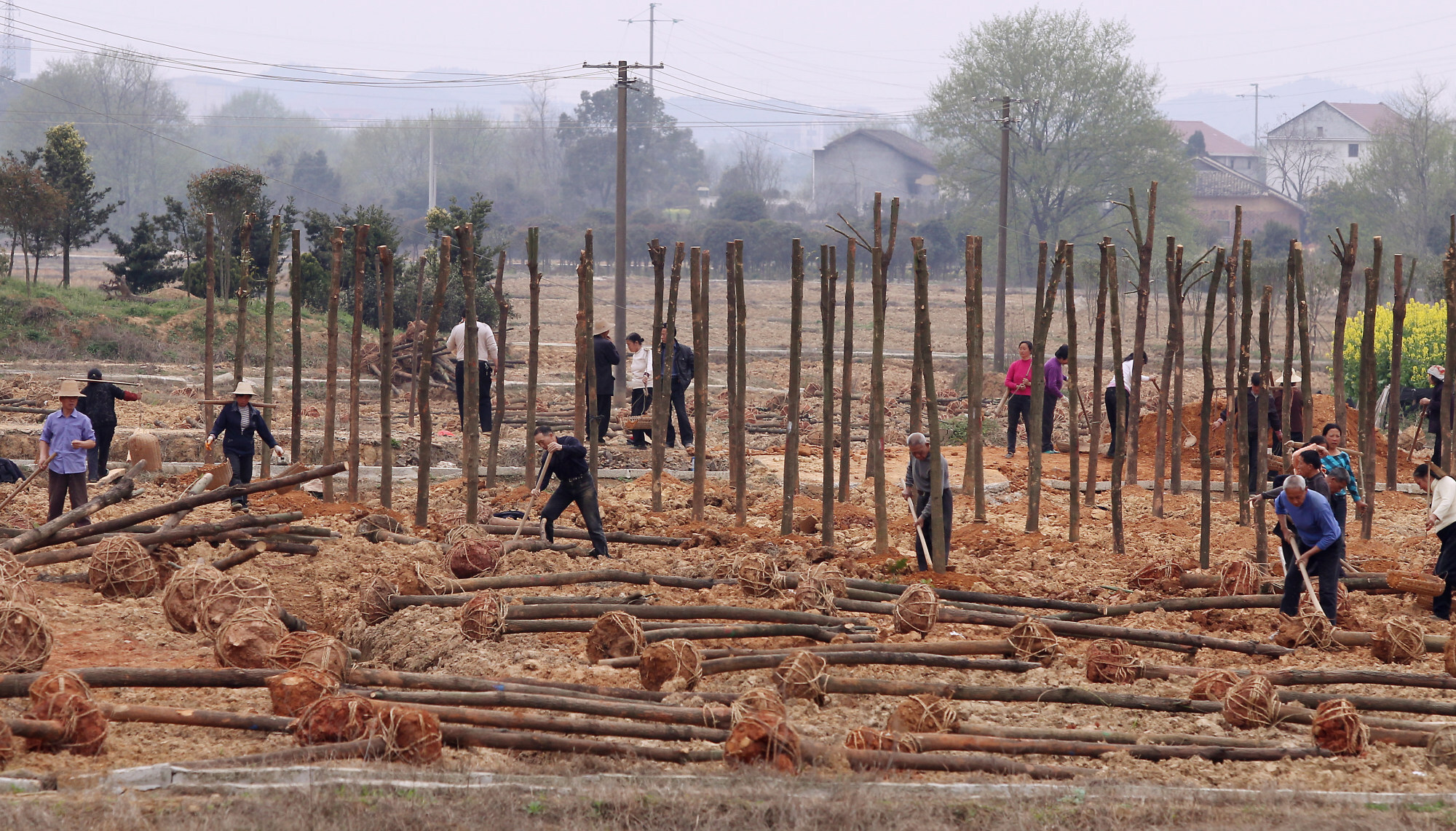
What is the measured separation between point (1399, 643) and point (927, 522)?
358cm

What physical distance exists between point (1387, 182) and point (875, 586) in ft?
178

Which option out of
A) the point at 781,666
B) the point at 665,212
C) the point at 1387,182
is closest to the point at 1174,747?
the point at 781,666

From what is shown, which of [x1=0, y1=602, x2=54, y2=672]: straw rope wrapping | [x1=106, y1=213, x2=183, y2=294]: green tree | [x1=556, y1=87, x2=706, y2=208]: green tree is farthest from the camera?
[x1=556, y1=87, x2=706, y2=208]: green tree

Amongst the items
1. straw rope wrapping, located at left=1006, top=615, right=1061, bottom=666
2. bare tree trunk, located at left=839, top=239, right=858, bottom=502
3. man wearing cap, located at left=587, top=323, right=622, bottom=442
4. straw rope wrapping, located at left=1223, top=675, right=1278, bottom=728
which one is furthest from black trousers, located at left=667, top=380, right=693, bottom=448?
straw rope wrapping, located at left=1223, top=675, right=1278, bottom=728

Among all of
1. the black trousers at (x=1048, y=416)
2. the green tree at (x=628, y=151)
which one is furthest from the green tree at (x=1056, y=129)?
the black trousers at (x=1048, y=416)

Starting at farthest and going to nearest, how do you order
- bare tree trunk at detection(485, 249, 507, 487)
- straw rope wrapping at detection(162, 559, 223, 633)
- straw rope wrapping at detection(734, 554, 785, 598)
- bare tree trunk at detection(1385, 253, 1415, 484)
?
bare tree trunk at detection(485, 249, 507, 487) → bare tree trunk at detection(1385, 253, 1415, 484) → straw rope wrapping at detection(734, 554, 785, 598) → straw rope wrapping at detection(162, 559, 223, 633)

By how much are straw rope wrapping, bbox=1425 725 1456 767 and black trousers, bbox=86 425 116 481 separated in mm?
12394

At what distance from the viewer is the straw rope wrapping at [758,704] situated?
6645 mm

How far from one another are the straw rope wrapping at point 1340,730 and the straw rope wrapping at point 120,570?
7968mm

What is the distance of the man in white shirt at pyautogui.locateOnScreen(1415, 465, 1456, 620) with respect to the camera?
31.0 ft

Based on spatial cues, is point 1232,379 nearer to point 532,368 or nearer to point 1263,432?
point 1263,432

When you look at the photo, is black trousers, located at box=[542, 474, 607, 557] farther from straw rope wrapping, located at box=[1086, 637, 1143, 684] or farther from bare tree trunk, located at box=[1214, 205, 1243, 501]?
bare tree trunk, located at box=[1214, 205, 1243, 501]

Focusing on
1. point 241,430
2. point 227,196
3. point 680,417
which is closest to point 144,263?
point 227,196

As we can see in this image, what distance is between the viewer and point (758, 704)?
6.74 m
